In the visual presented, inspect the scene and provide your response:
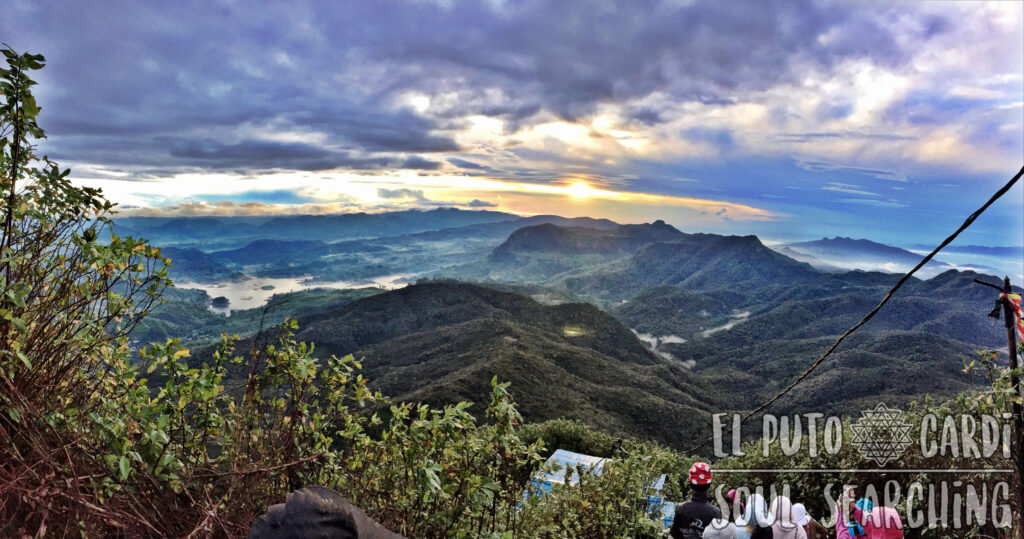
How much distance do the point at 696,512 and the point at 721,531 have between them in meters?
0.31

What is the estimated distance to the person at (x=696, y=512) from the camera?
5227mm

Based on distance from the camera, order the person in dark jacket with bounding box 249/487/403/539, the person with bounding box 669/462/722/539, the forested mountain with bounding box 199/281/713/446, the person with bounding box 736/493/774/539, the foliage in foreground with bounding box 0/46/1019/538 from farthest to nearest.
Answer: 1. the forested mountain with bounding box 199/281/713/446
2. the person with bounding box 736/493/774/539
3. the person with bounding box 669/462/722/539
4. the foliage in foreground with bounding box 0/46/1019/538
5. the person in dark jacket with bounding box 249/487/403/539

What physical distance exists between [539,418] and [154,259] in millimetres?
37734

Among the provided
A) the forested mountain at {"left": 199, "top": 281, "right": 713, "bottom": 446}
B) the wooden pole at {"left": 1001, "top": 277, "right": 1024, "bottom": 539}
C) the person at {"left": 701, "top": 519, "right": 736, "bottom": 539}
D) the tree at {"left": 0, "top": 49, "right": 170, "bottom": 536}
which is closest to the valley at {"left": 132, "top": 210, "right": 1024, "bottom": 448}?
the forested mountain at {"left": 199, "top": 281, "right": 713, "bottom": 446}

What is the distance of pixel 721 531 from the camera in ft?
16.4

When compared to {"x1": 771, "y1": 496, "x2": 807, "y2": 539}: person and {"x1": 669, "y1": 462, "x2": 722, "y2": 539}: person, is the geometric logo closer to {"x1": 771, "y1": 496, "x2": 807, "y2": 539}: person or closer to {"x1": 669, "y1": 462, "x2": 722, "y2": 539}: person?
{"x1": 771, "y1": 496, "x2": 807, "y2": 539}: person

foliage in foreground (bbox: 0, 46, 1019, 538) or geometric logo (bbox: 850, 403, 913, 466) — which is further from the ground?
foliage in foreground (bbox: 0, 46, 1019, 538)

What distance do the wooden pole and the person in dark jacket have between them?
23.1ft

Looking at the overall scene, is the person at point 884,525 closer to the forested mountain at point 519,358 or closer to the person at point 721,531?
the person at point 721,531

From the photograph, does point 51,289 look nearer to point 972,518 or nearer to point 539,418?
point 972,518

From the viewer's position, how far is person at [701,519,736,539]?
197 inches

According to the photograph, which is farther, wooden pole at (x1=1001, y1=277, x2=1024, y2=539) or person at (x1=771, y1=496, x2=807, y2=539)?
wooden pole at (x1=1001, y1=277, x2=1024, y2=539)

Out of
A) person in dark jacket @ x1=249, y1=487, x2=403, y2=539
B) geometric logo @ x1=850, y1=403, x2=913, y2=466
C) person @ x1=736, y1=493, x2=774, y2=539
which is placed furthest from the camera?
geometric logo @ x1=850, y1=403, x2=913, y2=466

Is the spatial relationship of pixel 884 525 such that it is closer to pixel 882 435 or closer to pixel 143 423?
pixel 882 435
